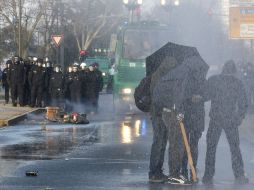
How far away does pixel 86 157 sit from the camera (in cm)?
1502

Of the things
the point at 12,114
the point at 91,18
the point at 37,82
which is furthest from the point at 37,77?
the point at 91,18

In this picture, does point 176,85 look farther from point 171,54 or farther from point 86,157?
point 86,157

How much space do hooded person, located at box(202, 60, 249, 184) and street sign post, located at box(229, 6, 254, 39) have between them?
31302 mm

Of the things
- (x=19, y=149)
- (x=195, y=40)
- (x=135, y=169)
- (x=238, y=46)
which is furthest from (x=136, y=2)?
(x=238, y=46)

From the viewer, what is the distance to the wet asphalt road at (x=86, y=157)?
38.6ft

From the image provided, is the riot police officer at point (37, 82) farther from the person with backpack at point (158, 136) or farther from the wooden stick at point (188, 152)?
the wooden stick at point (188, 152)

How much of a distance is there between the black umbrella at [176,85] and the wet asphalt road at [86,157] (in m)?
1.16

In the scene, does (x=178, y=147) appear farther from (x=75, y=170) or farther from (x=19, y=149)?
(x=19, y=149)

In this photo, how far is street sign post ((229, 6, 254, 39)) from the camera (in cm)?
4350

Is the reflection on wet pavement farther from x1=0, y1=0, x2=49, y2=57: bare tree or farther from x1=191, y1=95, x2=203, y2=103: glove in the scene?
x1=0, y1=0, x2=49, y2=57: bare tree

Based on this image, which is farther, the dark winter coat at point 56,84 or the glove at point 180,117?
the dark winter coat at point 56,84

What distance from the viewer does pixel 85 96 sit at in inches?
1205

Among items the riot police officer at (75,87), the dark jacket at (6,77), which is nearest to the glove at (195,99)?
the riot police officer at (75,87)

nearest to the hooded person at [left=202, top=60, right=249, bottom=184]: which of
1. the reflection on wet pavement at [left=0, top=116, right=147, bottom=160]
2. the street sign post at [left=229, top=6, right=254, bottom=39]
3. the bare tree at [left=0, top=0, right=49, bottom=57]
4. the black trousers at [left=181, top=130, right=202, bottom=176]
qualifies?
the black trousers at [left=181, top=130, right=202, bottom=176]
